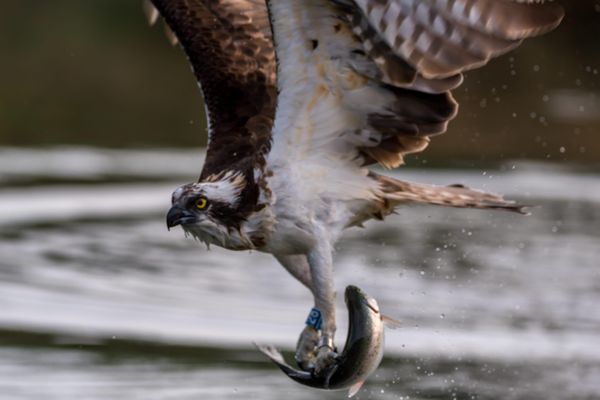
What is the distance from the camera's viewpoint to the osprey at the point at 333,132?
749 centimetres

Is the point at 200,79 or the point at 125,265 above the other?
the point at 200,79

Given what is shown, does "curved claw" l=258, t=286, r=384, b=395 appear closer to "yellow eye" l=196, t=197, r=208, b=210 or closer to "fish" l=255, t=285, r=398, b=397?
"fish" l=255, t=285, r=398, b=397

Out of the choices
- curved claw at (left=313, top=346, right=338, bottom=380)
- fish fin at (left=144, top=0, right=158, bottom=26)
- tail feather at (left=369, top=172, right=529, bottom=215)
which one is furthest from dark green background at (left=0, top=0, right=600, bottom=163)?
curved claw at (left=313, top=346, right=338, bottom=380)

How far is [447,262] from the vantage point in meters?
12.4

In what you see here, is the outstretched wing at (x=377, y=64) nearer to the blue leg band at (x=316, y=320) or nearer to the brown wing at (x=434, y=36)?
the brown wing at (x=434, y=36)

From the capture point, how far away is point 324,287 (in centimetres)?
807

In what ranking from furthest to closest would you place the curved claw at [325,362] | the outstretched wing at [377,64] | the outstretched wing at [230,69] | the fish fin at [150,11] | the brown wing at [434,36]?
the fish fin at [150,11] < the outstretched wing at [230,69] < the curved claw at [325,362] < the outstretched wing at [377,64] < the brown wing at [434,36]

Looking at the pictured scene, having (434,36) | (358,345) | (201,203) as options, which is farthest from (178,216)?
(434,36)

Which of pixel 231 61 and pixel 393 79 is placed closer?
pixel 393 79

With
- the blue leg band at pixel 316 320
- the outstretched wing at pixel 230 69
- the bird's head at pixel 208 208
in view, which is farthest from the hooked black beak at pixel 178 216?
the blue leg band at pixel 316 320

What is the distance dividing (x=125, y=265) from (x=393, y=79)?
15.8 ft

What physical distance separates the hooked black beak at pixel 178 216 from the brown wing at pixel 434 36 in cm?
99

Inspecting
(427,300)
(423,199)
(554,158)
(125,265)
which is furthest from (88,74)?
(423,199)

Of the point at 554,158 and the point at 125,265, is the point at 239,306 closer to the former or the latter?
the point at 125,265
